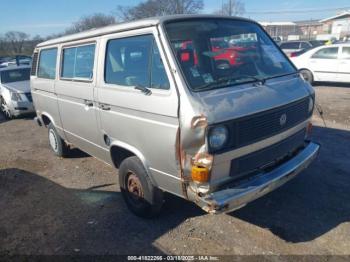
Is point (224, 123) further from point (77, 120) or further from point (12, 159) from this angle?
point (12, 159)

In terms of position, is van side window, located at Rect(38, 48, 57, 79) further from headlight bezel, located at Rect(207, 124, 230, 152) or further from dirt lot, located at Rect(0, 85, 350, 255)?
headlight bezel, located at Rect(207, 124, 230, 152)

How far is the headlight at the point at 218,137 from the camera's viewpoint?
2730mm

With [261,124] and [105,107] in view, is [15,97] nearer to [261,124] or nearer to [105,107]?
[105,107]

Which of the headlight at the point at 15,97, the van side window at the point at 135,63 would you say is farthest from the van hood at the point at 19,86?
the van side window at the point at 135,63

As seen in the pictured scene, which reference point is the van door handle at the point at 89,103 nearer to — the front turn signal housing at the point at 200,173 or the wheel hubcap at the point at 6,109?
the front turn signal housing at the point at 200,173

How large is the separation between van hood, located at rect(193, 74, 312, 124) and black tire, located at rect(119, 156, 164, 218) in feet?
3.73

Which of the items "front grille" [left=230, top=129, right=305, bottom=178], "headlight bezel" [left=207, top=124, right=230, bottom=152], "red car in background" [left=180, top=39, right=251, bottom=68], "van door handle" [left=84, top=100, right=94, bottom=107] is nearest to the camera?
"headlight bezel" [left=207, top=124, right=230, bottom=152]

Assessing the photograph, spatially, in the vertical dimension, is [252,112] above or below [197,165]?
above

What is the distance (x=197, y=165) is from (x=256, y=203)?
A: 1604 millimetres

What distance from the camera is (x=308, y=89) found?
12.3 feet

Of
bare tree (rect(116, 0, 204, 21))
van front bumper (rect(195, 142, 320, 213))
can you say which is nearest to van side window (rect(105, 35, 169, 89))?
van front bumper (rect(195, 142, 320, 213))

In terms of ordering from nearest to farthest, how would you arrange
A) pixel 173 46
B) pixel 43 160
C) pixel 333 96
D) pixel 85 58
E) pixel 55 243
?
pixel 173 46
pixel 55 243
pixel 85 58
pixel 43 160
pixel 333 96

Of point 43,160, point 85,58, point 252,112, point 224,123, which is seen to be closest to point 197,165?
point 224,123

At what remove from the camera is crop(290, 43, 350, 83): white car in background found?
1184cm
